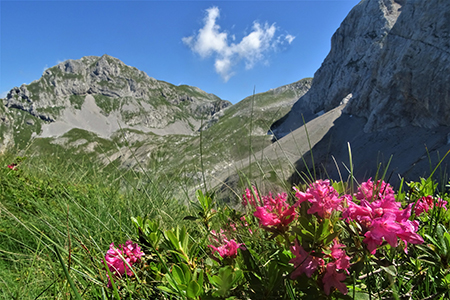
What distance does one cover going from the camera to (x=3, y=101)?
147 metres

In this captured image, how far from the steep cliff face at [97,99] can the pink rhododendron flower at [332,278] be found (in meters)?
148

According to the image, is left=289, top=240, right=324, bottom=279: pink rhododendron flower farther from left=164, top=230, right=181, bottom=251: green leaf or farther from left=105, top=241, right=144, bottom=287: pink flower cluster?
left=105, top=241, right=144, bottom=287: pink flower cluster

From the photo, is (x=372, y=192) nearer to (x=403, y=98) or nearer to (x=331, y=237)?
(x=331, y=237)

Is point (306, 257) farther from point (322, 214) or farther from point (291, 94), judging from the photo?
point (291, 94)

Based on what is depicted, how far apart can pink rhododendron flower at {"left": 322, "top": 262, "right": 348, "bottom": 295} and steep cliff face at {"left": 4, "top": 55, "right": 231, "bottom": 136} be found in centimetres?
14808

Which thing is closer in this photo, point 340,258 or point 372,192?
point 340,258

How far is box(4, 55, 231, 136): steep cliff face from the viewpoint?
504 ft

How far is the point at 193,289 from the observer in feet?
2.63

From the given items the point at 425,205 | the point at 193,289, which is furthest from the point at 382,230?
the point at 425,205

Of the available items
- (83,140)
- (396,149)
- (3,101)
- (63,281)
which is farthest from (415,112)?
(3,101)

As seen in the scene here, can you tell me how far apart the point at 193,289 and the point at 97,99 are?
7988 inches

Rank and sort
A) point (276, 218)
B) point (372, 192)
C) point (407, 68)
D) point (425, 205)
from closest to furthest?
1. point (276, 218)
2. point (372, 192)
3. point (425, 205)
4. point (407, 68)

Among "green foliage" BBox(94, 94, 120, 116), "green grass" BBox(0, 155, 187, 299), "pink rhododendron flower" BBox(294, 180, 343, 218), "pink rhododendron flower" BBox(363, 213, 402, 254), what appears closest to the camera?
"pink rhododendron flower" BBox(363, 213, 402, 254)

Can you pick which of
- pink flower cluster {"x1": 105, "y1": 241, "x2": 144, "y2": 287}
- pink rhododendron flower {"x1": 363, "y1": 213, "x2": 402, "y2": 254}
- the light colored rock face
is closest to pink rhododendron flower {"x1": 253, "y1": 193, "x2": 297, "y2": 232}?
pink rhododendron flower {"x1": 363, "y1": 213, "x2": 402, "y2": 254}
